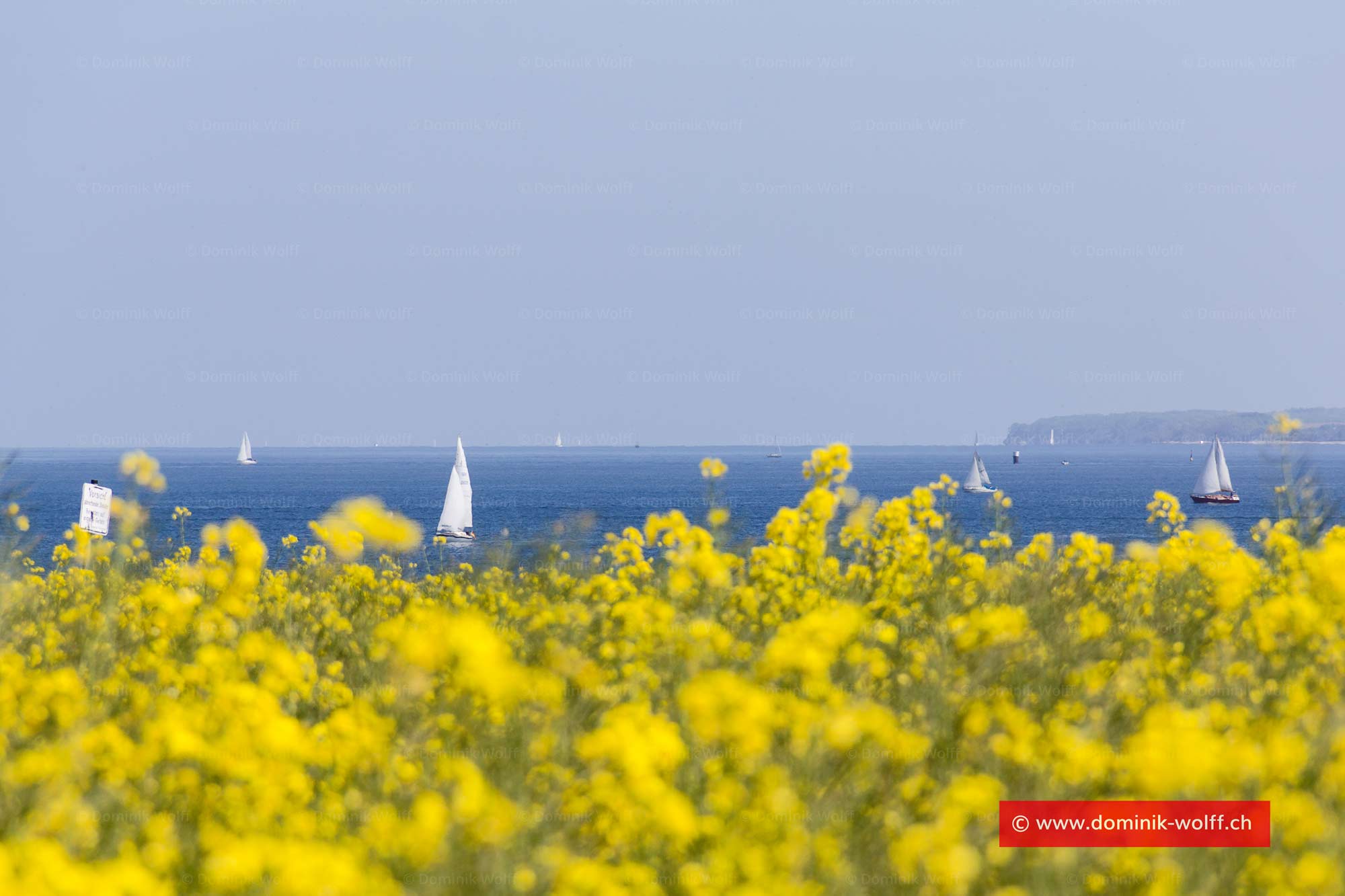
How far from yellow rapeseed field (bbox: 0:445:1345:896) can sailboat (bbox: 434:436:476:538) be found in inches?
1315

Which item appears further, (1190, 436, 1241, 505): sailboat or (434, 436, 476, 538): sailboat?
(1190, 436, 1241, 505): sailboat

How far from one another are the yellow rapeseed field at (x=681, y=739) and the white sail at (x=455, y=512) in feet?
110

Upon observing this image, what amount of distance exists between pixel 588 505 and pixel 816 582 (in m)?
74.4

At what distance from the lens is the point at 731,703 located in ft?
12.0

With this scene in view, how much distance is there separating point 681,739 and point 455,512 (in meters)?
37.3

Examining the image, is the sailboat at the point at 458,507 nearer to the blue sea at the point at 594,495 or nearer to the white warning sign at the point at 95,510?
the blue sea at the point at 594,495

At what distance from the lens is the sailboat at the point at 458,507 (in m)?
39.9

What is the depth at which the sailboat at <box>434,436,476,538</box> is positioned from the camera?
3988 cm

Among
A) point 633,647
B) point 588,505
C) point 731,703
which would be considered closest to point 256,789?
point 731,703

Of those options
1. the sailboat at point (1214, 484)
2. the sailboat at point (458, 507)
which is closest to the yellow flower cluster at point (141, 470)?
the sailboat at point (458, 507)

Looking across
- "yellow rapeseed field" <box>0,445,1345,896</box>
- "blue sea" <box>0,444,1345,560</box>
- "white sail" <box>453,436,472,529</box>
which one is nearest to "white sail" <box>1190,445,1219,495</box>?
"blue sea" <box>0,444,1345,560</box>

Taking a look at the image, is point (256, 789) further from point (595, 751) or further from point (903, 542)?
point (903, 542)

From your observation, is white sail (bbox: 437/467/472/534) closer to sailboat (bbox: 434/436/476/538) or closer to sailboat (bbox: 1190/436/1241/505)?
sailboat (bbox: 434/436/476/538)

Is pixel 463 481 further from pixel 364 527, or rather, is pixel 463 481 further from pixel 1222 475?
pixel 1222 475
